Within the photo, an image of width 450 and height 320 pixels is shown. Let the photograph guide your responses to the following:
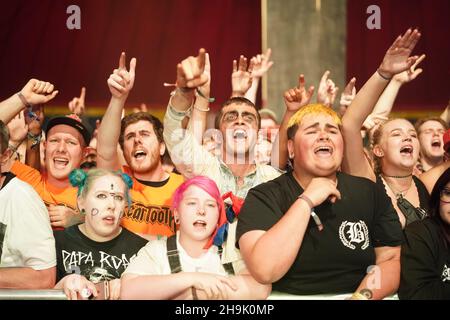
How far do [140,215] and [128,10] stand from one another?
86.7 inches

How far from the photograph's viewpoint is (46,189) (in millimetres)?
3484

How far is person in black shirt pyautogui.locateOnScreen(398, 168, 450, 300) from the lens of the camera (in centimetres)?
297

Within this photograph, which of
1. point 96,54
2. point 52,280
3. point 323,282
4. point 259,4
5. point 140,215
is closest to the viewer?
point 323,282

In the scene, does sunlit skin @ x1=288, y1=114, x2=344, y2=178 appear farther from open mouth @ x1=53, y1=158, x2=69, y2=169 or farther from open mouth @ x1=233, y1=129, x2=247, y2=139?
open mouth @ x1=53, y1=158, x2=69, y2=169

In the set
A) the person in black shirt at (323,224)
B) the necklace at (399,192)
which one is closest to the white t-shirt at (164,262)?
the person in black shirt at (323,224)

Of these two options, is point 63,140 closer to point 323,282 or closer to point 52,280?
point 52,280

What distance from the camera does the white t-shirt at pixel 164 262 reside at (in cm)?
297

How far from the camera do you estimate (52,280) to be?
3.11 meters

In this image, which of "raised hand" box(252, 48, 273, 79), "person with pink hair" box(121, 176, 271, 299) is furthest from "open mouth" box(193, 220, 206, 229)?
"raised hand" box(252, 48, 273, 79)

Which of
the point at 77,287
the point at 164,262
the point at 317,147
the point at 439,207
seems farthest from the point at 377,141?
the point at 77,287

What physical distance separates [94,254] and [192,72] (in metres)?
0.93

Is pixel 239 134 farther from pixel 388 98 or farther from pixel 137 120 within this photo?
pixel 388 98

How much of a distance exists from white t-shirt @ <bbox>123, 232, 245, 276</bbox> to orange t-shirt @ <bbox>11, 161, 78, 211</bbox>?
594 mm
